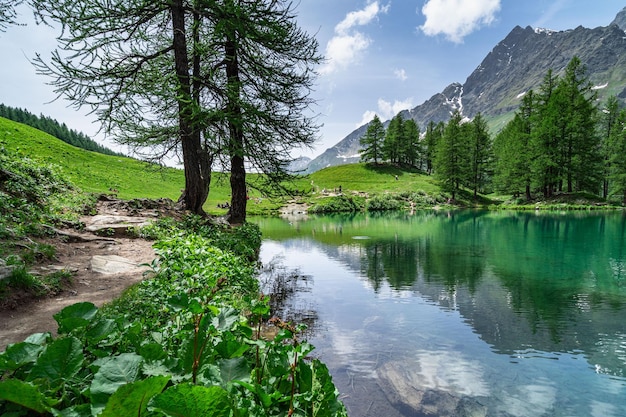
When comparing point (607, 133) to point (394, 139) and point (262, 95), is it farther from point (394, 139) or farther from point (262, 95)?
point (262, 95)

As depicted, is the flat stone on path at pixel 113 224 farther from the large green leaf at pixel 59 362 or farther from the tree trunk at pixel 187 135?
the large green leaf at pixel 59 362

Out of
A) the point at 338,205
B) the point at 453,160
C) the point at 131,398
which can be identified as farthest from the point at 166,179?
the point at 131,398

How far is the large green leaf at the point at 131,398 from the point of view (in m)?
0.89

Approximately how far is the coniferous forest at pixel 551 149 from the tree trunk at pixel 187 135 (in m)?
58.1

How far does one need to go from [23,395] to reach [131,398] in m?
0.69

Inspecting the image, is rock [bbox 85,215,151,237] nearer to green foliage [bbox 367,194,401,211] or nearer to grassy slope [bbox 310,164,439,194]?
green foliage [bbox 367,194,401,211]

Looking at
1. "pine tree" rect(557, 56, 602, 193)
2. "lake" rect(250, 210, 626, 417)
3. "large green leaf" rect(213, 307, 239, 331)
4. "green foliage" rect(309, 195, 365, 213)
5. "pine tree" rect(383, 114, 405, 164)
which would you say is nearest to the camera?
"large green leaf" rect(213, 307, 239, 331)

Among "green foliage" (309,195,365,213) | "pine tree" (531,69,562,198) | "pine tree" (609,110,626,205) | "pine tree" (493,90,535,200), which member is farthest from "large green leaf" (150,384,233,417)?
"pine tree" (493,90,535,200)

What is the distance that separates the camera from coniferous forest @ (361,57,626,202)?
178 feet

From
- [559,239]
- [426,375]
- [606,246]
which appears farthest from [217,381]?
[559,239]

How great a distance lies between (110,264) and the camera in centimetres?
781

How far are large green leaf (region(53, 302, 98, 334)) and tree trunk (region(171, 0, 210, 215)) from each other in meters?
10.8

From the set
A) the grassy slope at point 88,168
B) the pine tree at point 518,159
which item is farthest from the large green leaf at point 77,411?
the pine tree at point 518,159

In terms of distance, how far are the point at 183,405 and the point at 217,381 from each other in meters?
0.91
